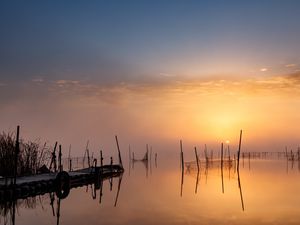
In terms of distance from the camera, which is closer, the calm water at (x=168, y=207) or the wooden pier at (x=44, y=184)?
the calm water at (x=168, y=207)

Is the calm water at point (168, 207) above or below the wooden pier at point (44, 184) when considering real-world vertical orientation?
below

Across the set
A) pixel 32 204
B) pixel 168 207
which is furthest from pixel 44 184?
pixel 168 207

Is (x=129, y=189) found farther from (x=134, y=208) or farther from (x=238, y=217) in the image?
(x=238, y=217)

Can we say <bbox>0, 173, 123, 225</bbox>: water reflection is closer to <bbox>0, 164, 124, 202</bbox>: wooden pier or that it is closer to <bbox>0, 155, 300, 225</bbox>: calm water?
<bbox>0, 155, 300, 225</bbox>: calm water

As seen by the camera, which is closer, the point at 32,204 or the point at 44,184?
the point at 32,204

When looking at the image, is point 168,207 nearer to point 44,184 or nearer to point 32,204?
point 32,204

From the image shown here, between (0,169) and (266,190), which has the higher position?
(0,169)

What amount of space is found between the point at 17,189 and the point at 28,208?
7.39ft

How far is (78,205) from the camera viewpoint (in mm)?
23047

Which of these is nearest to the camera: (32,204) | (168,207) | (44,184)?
(32,204)

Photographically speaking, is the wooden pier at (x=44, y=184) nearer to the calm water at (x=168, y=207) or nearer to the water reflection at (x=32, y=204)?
the water reflection at (x=32, y=204)

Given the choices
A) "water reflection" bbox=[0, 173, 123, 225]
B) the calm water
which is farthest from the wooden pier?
the calm water

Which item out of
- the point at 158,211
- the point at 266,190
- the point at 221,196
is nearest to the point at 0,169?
the point at 158,211

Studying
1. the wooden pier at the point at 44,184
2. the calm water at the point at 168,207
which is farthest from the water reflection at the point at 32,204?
the wooden pier at the point at 44,184
